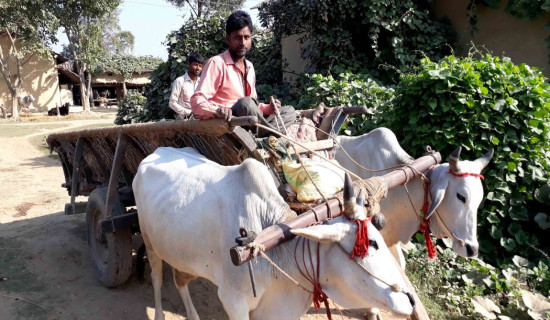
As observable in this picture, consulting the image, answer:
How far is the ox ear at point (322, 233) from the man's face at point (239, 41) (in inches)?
79.8

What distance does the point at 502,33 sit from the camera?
7727 mm

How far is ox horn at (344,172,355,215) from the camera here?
6.25 feet

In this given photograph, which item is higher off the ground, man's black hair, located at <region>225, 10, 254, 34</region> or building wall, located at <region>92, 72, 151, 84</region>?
man's black hair, located at <region>225, 10, 254, 34</region>

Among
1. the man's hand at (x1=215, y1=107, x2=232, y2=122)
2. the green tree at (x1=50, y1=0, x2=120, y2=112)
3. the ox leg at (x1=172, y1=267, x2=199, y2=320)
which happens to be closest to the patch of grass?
the green tree at (x1=50, y1=0, x2=120, y2=112)

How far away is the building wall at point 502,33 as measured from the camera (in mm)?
7270

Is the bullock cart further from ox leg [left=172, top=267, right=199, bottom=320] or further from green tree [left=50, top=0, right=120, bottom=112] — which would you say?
green tree [left=50, top=0, right=120, bottom=112]

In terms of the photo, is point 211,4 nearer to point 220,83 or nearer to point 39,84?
point 39,84

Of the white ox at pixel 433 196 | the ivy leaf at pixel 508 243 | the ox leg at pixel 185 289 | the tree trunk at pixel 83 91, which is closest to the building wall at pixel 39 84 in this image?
the tree trunk at pixel 83 91

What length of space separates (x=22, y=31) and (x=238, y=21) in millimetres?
20354

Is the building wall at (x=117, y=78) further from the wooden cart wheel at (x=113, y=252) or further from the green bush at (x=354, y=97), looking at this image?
the wooden cart wheel at (x=113, y=252)

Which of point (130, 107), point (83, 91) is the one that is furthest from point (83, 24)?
point (130, 107)

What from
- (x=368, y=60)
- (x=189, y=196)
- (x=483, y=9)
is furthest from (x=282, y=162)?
(x=483, y=9)

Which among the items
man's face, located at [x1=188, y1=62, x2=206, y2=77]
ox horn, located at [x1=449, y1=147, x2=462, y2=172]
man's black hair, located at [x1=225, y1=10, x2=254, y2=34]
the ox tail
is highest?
man's black hair, located at [x1=225, y1=10, x2=254, y2=34]

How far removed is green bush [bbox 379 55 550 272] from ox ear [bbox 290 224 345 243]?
317cm
